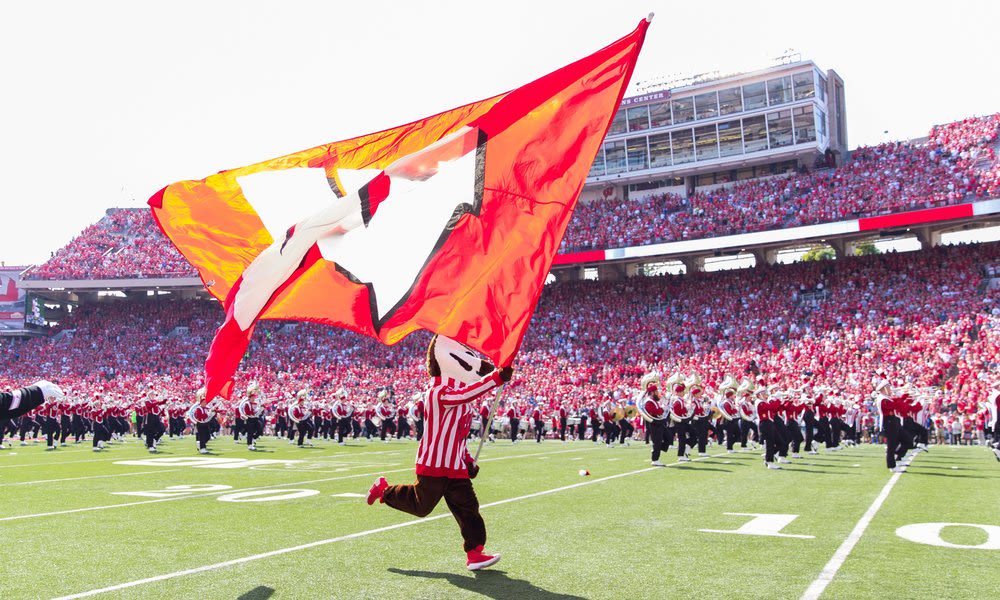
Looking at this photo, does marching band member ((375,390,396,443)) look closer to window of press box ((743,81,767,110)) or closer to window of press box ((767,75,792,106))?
window of press box ((743,81,767,110))

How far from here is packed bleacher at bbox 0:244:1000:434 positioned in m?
28.8

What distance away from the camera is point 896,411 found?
1432cm

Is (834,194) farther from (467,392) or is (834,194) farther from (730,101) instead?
(467,392)

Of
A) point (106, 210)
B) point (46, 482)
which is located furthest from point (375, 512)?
point (106, 210)

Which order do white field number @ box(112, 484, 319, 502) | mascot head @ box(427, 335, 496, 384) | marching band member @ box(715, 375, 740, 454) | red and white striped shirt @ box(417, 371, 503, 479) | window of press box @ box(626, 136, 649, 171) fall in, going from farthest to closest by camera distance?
window of press box @ box(626, 136, 649, 171)
marching band member @ box(715, 375, 740, 454)
white field number @ box(112, 484, 319, 502)
mascot head @ box(427, 335, 496, 384)
red and white striped shirt @ box(417, 371, 503, 479)

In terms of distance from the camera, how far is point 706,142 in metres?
42.7

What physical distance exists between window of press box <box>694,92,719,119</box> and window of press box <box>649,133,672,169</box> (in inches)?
75.1

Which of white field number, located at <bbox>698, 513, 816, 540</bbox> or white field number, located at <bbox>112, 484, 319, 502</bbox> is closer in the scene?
white field number, located at <bbox>698, 513, 816, 540</bbox>

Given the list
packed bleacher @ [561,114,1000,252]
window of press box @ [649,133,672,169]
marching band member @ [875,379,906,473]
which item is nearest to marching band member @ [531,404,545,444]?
packed bleacher @ [561,114,1000,252]

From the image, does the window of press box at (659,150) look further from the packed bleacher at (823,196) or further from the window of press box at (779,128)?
the window of press box at (779,128)

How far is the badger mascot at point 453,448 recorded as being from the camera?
6.22m

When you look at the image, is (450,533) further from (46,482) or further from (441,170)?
(46,482)

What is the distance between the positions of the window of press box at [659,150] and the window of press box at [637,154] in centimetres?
31

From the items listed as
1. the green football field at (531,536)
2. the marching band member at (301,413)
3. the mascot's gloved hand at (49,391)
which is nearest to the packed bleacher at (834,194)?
the marching band member at (301,413)
